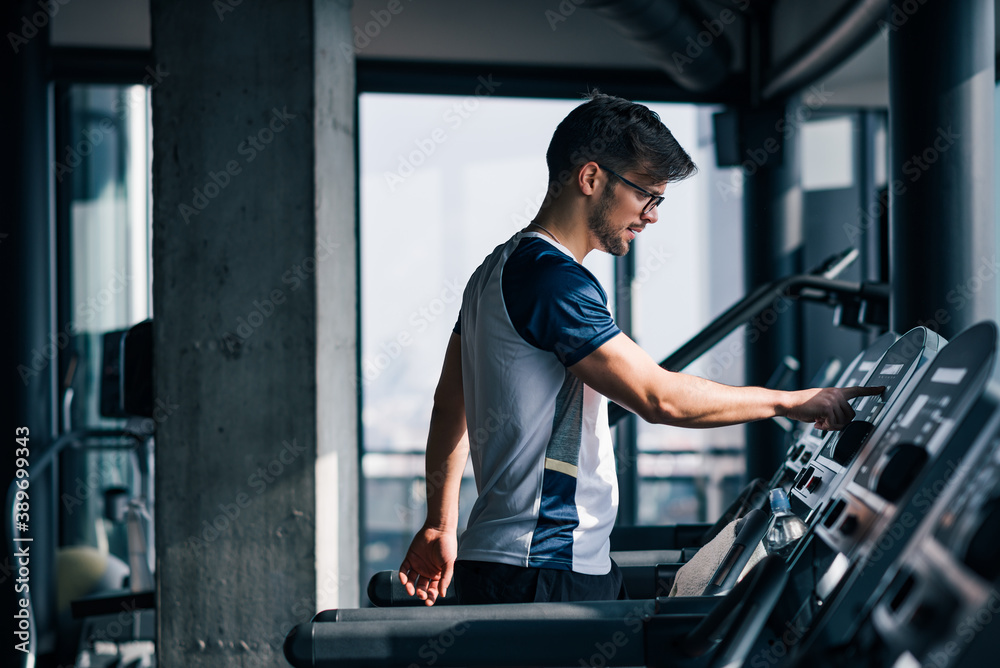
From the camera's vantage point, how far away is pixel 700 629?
1.01 m

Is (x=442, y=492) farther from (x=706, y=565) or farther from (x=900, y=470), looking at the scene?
(x=900, y=470)

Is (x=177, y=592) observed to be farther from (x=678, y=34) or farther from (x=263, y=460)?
(x=678, y=34)

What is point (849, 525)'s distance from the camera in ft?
3.37

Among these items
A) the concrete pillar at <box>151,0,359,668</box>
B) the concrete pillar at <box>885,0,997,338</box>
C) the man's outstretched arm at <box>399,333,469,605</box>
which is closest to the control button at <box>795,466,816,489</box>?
the man's outstretched arm at <box>399,333,469,605</box>

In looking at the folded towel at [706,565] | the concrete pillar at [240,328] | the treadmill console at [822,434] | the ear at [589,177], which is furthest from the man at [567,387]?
the concrete pillar at [240,328]

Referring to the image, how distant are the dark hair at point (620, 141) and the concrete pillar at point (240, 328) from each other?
3.42 ft

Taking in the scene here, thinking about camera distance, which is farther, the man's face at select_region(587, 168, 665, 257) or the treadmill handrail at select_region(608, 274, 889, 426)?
the treadmill handrail at select_region(608, 274, 889, 426)

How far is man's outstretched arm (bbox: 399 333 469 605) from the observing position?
1.52 metres

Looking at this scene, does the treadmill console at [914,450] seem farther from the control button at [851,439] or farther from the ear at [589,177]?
the ear at [589,177]

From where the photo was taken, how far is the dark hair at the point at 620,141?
136 cm

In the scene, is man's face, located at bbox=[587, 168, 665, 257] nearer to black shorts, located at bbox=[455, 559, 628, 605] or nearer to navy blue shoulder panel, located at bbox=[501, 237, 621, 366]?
navy blue shoulder panel, located at bbox=[501, 237, 621, 366]

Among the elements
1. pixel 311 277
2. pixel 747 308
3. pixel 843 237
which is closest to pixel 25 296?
pixel 311 277

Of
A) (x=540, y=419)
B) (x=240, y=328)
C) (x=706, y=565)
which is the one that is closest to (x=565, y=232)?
(x=540, y=419)

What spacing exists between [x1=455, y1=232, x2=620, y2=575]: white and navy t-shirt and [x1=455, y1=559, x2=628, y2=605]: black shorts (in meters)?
0.02
